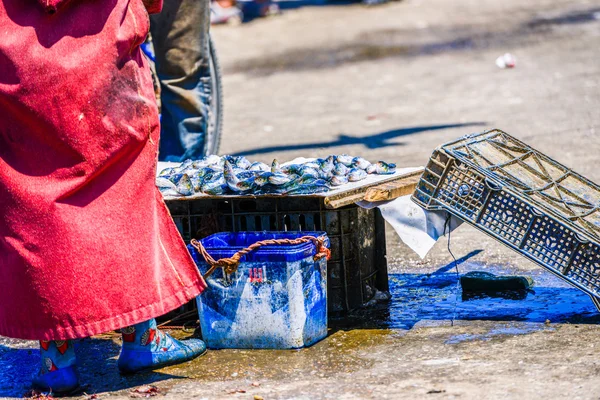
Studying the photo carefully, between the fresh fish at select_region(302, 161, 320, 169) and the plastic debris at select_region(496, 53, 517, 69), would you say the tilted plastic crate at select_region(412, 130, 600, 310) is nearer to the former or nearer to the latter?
the fresh fish at select_region(302, 161, 320, 169)

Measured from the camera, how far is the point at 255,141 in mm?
9383

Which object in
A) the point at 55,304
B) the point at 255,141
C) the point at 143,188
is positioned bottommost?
the point at 255,141

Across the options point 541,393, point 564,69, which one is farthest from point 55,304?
point 564,69

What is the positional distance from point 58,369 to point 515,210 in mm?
1901

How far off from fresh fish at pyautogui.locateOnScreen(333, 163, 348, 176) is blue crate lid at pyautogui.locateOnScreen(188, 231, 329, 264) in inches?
13.9

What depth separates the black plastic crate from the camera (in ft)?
14.6

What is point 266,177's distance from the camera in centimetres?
435

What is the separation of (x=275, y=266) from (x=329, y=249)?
0.91 feet

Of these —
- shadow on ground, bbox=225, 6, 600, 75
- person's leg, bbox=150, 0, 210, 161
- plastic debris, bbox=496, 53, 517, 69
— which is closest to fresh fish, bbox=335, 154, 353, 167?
person's leg, bbox=150, 0, 210, 161

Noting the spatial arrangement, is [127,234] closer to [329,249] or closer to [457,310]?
[329,249]

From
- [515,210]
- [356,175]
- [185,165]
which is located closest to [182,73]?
[185,165]

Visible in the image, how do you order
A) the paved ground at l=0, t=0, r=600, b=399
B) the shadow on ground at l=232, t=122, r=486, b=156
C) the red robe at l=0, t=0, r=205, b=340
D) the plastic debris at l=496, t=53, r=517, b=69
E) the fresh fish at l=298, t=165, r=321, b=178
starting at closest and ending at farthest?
1. the red robe at l=0, t=0, r=205, b=340
2. the paved ground at l=0, t=0, r=600, b=399
3. the fresh fish at l=298, t=165, r=321, b=178
4. the shadow on ground at l=232, t=122, r=486, b=156
5. the plastic debris at l=496, t=53, r=517, b=69

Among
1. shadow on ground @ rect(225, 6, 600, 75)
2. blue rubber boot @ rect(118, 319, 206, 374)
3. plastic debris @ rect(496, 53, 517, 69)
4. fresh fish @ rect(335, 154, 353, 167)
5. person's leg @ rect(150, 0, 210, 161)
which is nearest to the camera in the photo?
blue rubber boot @ rect(118, 319, 206, 374)

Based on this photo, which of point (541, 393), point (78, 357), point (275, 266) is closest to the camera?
point (541, 393)
